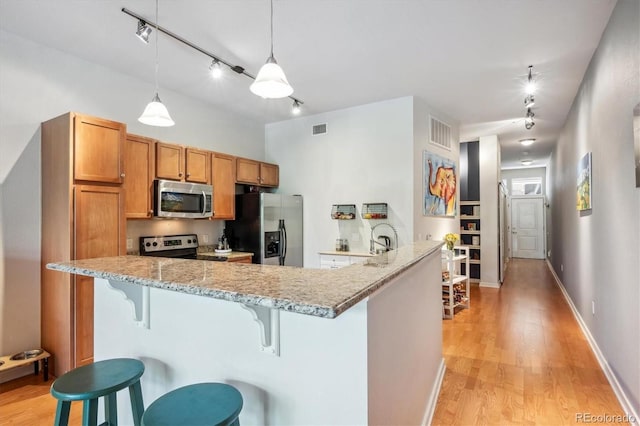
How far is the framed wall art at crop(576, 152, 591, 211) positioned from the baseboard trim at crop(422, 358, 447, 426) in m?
2.26

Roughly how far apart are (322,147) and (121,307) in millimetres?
3778

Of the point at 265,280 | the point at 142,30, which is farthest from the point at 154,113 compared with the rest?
the point at 265,280

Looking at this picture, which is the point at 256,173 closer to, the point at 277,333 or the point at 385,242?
the point at 385,242

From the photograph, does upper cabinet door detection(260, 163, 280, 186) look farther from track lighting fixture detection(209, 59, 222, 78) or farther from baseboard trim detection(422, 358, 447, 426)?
baseboard trim detection(422, 358, 447, 426)

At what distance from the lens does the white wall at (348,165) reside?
14.6 feet

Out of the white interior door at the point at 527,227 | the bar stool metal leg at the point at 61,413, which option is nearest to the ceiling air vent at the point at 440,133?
the bar stool metal leg at the point at 61,413

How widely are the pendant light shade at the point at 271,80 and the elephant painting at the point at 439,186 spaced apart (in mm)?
3115

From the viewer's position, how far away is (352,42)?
3012mm

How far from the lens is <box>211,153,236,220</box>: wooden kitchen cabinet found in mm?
4371

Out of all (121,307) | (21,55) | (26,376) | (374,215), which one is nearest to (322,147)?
(374,215)

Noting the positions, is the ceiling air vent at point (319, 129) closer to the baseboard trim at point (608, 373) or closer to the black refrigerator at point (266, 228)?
the black refrigerator at point (266, 228)

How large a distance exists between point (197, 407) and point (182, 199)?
3.06 meters

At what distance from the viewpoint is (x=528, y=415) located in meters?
2.24

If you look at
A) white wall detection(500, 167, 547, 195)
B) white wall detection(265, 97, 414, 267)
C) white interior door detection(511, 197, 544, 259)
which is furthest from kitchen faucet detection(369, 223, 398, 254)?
white interior door detection(511, 197, 544, 259)
